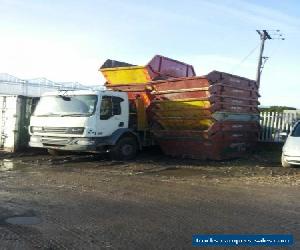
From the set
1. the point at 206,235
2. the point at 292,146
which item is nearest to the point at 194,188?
the point at 206,235

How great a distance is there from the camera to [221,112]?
1602 centimetres

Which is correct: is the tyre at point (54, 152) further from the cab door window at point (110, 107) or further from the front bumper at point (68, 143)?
the cab door window at point (110, 107)

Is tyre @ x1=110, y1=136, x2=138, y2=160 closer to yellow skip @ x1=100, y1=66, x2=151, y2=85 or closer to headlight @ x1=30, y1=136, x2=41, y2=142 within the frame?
headlight @ x1=30, y1=136, x2=41, y2=142

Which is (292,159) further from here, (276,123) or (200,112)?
(276,123)

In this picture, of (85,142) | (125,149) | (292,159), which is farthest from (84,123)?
(292,159)

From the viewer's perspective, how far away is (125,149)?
15977 millimetres

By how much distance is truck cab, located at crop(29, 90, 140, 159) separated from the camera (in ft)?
49.2

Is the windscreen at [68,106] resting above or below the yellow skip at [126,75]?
below

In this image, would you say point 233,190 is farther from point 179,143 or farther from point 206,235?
Answer: point 179,143

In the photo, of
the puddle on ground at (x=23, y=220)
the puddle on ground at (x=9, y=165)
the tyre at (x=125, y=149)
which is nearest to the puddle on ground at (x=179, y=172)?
the tyre at (x=125, y=149)

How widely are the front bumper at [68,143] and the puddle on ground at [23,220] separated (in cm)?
744

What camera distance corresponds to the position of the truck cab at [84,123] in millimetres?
15000

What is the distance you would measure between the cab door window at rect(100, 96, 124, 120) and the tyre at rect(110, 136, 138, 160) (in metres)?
0.85

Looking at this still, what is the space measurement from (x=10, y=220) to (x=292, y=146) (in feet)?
30.2
